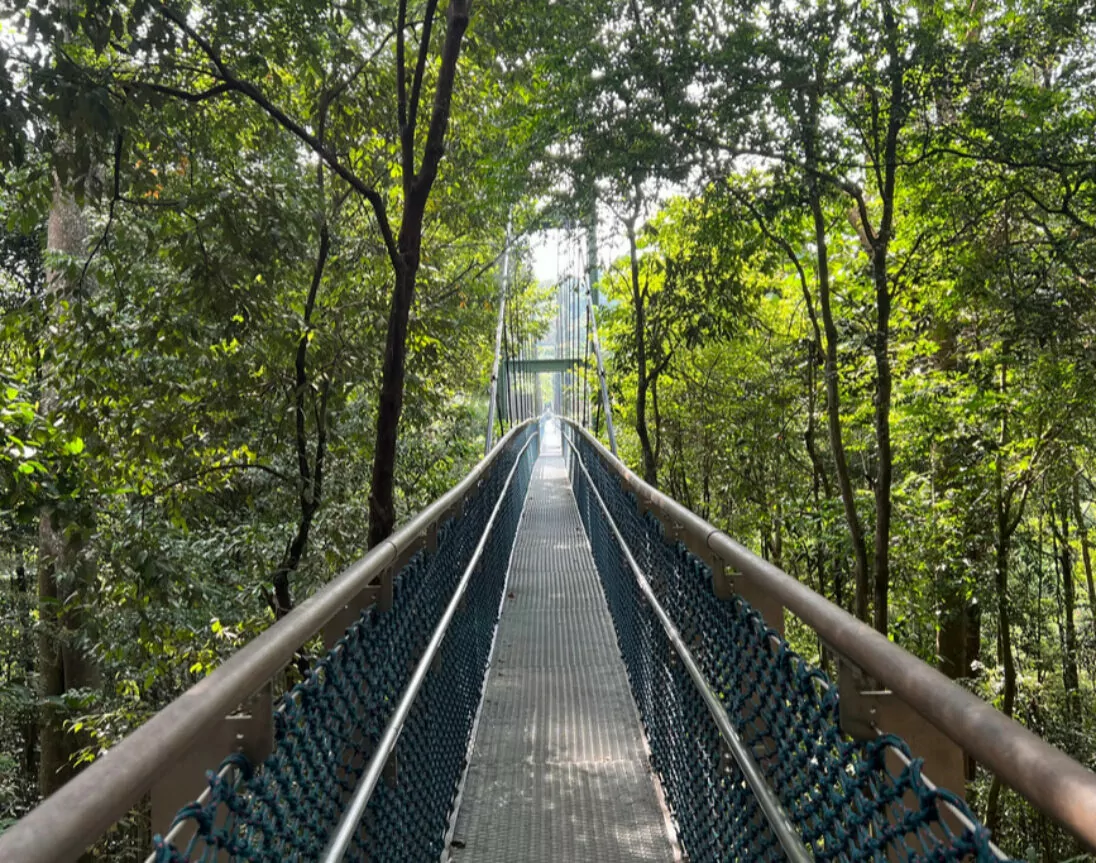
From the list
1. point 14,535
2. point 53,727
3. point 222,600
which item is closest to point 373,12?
point 222,600

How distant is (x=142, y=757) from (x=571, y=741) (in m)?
2.46

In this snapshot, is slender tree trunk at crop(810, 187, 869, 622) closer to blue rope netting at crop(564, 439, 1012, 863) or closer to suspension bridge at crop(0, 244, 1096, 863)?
suspension bridge at crop(0, 244, 1096, 863)

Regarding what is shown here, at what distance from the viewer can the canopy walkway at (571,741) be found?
0.75m

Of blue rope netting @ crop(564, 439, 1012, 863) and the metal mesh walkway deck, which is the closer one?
blue rope netting @ crop(564, 439, 1012, 863)

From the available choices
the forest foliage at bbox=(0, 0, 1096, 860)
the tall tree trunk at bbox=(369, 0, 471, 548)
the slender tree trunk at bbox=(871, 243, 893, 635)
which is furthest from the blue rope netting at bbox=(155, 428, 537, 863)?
the slender tree trunk at bbox=(871, 243, 893, 635)

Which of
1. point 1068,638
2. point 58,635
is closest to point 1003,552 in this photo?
point 1068,638

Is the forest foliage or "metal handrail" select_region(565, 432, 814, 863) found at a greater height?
the forest foliage

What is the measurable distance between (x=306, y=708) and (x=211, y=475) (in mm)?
4521

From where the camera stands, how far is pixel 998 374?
7.00m

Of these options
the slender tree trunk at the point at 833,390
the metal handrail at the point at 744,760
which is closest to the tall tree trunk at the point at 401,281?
the metal handrail at the point at 744,760

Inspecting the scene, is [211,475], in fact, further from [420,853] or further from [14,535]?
[420,853]

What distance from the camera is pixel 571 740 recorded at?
9.75ft

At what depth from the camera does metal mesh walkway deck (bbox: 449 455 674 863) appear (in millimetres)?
2262

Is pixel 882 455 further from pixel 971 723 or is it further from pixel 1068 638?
pixel 971 723
